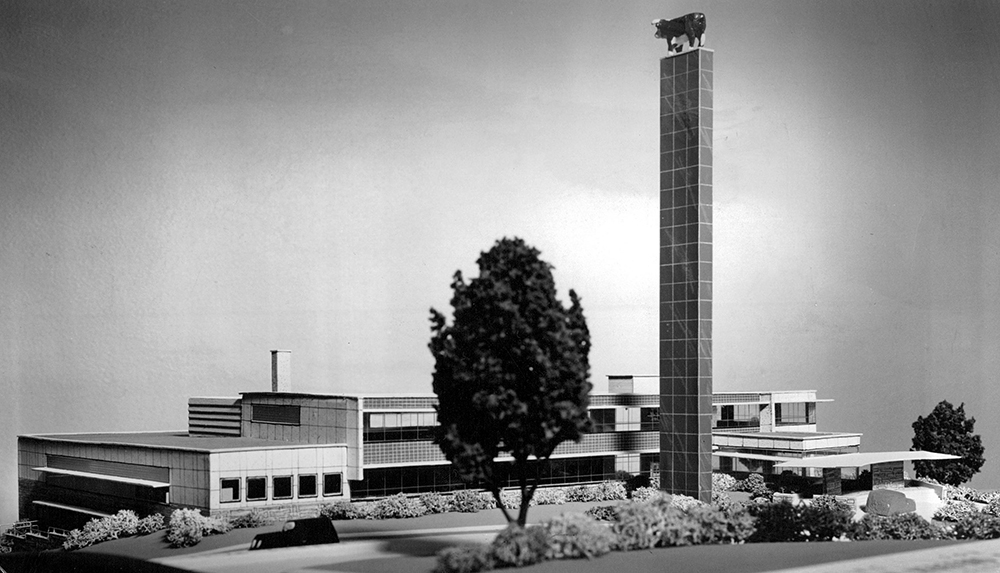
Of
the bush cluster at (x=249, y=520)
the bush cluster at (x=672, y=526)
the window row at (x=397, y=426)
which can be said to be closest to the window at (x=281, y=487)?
the bush cluster at (x=249, y=520)

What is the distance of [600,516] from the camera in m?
40.7

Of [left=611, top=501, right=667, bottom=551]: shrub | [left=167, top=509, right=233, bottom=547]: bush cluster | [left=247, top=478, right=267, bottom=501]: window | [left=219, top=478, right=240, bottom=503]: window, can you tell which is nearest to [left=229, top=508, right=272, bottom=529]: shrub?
[left=167, top=509, right=233, bottom=547]: bush cluster

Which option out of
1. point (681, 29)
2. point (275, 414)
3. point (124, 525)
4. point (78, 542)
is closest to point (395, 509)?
point (124, 525)

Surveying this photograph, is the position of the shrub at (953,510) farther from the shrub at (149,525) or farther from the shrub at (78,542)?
the shrub at (78,542)

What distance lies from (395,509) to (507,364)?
14.1m

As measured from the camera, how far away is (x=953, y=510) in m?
44.5

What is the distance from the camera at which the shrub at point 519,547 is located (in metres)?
26.7

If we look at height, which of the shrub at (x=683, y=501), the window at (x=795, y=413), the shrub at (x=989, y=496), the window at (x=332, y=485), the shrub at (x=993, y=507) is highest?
the window at (x=795, y=413)

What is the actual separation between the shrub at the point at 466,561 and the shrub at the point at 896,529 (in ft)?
50.5

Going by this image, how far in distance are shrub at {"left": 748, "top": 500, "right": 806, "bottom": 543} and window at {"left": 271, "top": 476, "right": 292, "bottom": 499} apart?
18.5m

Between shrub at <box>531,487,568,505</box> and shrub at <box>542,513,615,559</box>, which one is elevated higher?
shrub at <box>542,513,615,559</box>

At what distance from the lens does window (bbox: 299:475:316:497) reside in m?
42.3

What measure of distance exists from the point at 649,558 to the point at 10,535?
31070mm

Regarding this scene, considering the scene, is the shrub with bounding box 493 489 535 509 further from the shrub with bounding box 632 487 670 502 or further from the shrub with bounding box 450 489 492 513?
the shrub with bounding box 632 487 670 502
